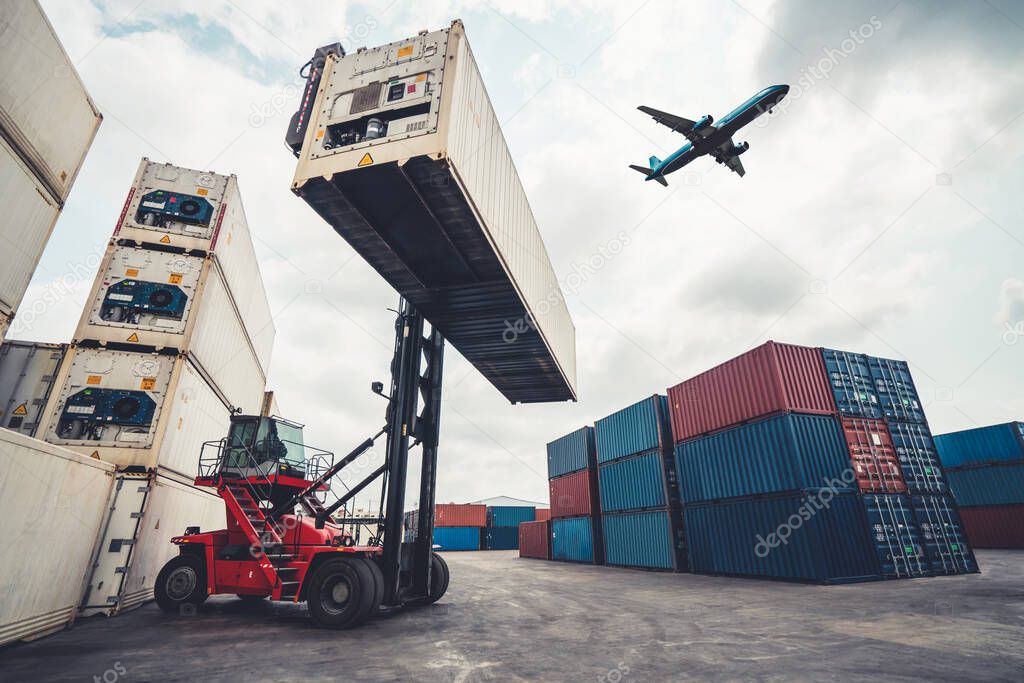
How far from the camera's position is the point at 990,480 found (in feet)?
76.0

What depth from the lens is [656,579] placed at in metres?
14.9

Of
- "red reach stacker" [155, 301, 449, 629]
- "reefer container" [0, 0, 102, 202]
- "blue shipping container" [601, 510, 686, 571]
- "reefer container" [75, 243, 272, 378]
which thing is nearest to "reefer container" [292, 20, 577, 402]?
"red reach stacker" [155, 301, 449, 629]

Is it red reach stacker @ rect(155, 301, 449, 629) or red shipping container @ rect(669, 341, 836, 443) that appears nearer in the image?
red reach stacker @ rect(155, 301, 449, 629)

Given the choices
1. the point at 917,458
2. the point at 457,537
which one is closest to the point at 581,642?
the point at 917,458

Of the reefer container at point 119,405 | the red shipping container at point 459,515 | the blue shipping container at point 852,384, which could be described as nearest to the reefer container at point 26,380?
the reefer container at point 119,405

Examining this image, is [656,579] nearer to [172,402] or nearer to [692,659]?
[692,659]

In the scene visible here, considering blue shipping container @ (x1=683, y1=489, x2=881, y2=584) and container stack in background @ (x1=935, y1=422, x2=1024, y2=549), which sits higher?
container stack in background @ (x1=935, y1=422, x2=1024, y2=549)

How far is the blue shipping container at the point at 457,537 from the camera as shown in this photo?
43.6 meters

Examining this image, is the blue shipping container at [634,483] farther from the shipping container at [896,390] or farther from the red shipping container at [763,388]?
the shipping container at [896,390]

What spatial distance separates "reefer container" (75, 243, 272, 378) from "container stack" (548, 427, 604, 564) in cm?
1874

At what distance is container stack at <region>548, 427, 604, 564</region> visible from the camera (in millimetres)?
23469

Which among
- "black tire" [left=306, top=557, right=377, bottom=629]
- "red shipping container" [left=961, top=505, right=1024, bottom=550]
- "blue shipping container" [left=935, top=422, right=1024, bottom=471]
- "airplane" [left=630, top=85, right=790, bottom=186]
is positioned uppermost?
"airplane" [left=630, top=85, right=790, bottom=186]

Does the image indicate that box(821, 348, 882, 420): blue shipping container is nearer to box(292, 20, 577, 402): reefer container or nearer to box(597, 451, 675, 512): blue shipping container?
box(597, 451, 675, 512): blue shipping container

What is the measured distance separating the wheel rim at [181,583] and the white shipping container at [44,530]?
4.17ft
